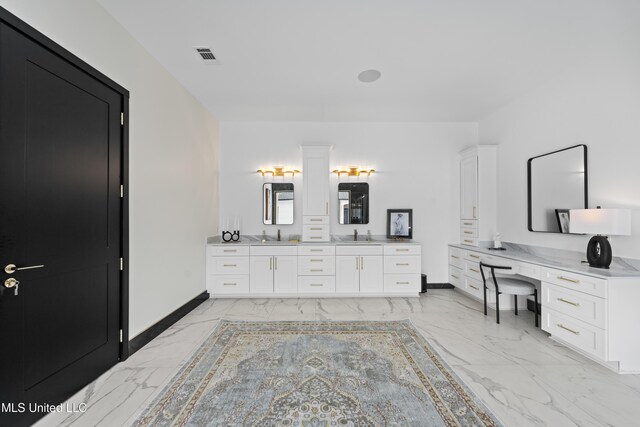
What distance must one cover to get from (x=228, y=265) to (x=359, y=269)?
212cm

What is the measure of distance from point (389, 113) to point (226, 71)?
2.65m

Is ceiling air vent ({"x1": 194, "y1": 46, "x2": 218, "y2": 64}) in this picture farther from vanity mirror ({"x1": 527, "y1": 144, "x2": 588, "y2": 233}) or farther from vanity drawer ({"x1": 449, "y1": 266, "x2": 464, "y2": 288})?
vanity drawer ({"x1": 449, "y1": 266, "x2": 464, "y2": 288})

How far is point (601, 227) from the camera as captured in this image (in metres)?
2.53

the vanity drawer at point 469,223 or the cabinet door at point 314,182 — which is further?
the cabinet door at point 314,182

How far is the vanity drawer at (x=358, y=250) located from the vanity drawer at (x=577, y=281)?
6.97 feet

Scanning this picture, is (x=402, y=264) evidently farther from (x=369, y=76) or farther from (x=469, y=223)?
(x=369, y=76)

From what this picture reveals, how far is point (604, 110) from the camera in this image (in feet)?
9.37

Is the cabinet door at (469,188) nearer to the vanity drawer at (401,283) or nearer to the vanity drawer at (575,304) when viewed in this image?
the vanity drawer at (401,283)

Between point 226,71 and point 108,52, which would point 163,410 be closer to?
point 108,52

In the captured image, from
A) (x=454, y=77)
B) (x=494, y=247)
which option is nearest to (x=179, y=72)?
(x=454, y=77)

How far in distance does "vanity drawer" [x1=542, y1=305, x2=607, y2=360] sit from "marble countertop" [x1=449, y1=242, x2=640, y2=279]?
1.55 feet

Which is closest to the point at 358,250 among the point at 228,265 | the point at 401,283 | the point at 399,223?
the point at 401,283

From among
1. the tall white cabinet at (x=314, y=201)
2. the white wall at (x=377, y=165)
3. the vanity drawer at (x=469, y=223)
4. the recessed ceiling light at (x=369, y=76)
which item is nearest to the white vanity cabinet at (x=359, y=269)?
the tall white cabinet at (x=314, y=201)

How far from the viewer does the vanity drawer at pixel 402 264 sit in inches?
177
